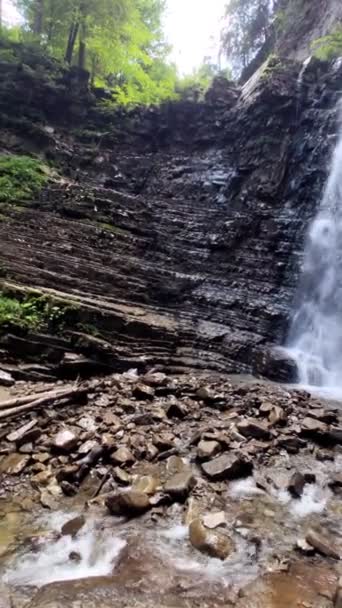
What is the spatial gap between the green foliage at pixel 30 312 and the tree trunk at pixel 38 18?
63.8 ft

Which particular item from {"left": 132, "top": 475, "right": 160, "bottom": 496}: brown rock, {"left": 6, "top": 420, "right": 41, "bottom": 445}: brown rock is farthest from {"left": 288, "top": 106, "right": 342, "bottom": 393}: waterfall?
{"left": 6, "top": 420, "right": 41, "bottom": 445}: brown rock

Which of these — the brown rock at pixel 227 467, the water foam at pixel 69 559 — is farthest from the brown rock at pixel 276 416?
the water foam at pixel 69 559

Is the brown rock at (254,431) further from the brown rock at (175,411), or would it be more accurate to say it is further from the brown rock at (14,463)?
the brown rock at (14,463)

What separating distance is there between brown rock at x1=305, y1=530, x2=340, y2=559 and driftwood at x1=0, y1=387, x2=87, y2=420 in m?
4.71

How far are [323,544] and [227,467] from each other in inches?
60.2

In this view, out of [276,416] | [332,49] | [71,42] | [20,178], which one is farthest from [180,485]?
[71,42]

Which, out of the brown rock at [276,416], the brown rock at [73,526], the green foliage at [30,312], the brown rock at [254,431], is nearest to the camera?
the brown rock at [73,526]

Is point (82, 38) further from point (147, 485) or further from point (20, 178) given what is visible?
point (147, 485)

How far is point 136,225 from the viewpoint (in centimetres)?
1453

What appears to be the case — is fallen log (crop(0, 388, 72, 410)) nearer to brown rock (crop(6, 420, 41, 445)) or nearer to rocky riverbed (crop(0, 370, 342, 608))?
rocky riverbed (crop(0, 370, 342, 608))

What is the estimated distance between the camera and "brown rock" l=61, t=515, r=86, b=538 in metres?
3.83

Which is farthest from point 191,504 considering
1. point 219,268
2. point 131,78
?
point 131,78

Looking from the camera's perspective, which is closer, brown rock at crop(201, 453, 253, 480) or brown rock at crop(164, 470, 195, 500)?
brown rock at crop(164, 470, 195, 500)

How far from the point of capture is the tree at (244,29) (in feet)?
89.9
